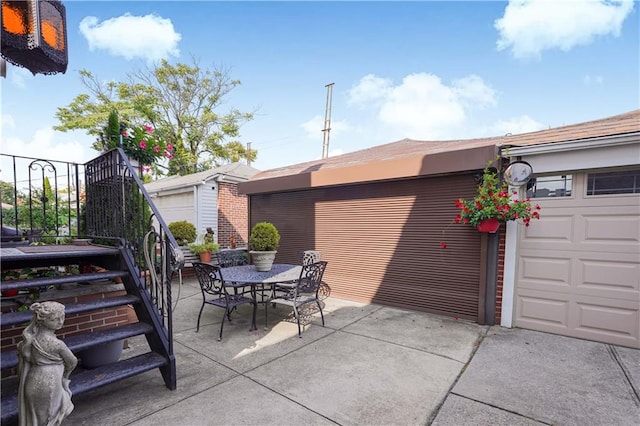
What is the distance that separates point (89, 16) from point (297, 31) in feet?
29.4

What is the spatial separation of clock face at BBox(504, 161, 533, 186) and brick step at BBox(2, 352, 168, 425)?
14.3 feet

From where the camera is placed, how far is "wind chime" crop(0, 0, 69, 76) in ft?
6.32

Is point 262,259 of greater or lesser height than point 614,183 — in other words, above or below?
below

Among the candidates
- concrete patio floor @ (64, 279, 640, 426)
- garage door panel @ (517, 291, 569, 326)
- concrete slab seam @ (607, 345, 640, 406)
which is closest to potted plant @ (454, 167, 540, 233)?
garage door panel @ (517, 291, 569, 326)

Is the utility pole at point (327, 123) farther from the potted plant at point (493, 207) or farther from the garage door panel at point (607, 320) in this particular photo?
the garage door panel at point (607, 320)

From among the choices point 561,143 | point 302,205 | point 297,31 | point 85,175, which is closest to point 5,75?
point 85,175

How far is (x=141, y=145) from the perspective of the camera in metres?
3.57

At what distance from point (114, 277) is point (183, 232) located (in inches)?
246

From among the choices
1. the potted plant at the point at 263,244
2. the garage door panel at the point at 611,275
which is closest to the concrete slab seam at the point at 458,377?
the garage door panel at the point at 611,275

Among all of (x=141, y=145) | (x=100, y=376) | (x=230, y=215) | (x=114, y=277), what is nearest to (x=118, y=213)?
(x=114, y=277)

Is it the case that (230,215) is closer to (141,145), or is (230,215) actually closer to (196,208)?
(196,208)

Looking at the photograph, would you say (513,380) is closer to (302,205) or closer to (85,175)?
(302,205)

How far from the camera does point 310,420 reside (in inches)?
81.3

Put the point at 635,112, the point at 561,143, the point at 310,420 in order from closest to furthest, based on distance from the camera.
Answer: the point at 310,420 < the point at 561,143 < the point at 635,112
